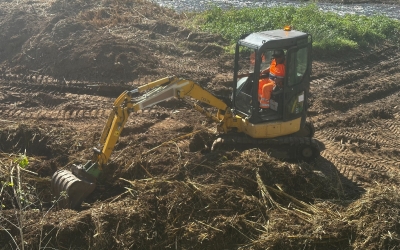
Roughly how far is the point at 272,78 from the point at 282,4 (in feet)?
53.0

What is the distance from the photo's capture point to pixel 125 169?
8336mm

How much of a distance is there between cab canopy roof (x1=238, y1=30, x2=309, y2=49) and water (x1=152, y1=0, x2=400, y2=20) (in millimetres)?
12981

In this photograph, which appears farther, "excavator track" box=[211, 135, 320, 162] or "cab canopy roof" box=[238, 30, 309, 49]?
"excavator track" box=[211, 135, 320, 162]

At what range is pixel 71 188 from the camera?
24.4 ft

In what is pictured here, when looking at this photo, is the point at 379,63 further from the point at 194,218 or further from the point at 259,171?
the point at 194,218

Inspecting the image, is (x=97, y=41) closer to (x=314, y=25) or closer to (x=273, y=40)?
(x=314, y=25)

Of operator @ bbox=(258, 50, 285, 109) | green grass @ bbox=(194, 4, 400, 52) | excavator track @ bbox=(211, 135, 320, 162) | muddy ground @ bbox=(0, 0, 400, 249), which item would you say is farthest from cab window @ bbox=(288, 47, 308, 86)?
green grass @ bbox=(194, 4, 400, 52)

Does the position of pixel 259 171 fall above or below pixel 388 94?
above

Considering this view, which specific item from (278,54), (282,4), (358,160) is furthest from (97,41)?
(282,4)

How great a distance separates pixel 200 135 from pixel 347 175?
9.04ft

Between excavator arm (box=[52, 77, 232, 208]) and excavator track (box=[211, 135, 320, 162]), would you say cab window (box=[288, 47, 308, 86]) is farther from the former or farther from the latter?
excavator arm (box=[52, 77, 232, 208])

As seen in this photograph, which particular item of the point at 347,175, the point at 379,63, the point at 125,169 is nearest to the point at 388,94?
the point at 379,63

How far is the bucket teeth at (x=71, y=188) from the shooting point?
7.45m

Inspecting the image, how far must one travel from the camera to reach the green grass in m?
16.4
